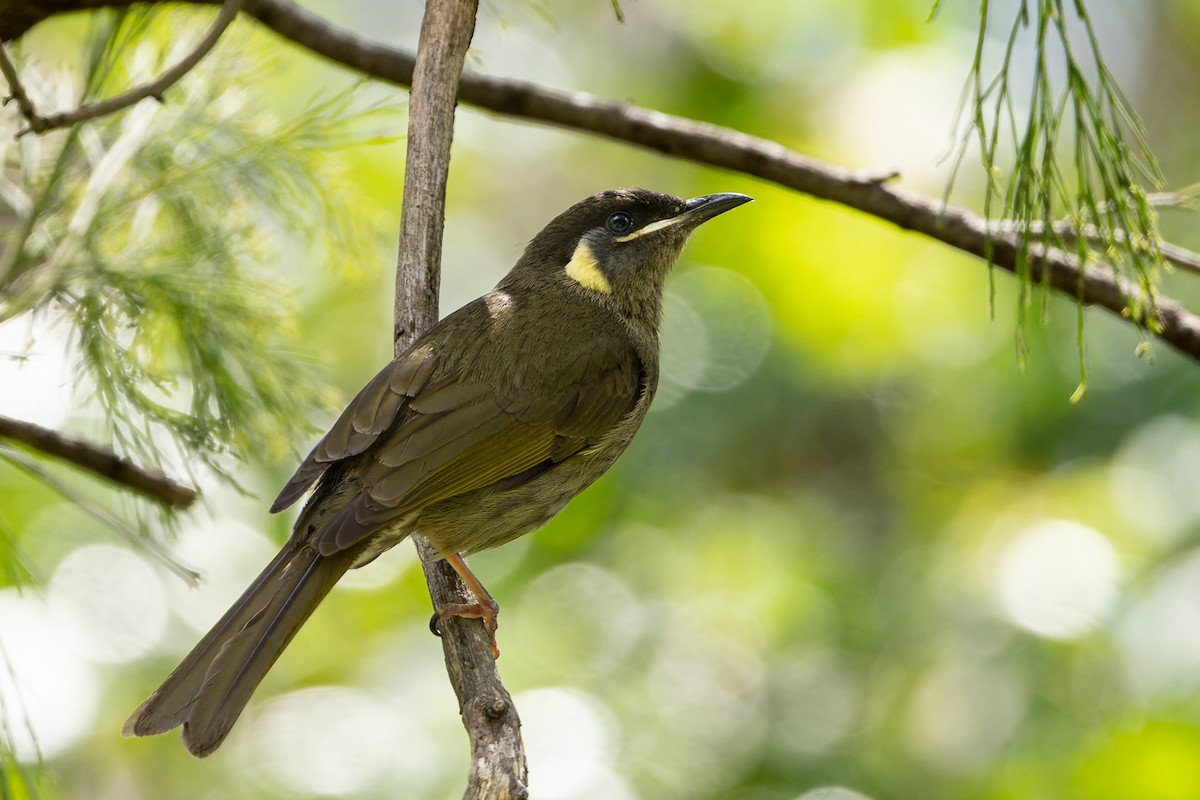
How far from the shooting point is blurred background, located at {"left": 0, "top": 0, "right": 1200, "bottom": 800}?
4.59m

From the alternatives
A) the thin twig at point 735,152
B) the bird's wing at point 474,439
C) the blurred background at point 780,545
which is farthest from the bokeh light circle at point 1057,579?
the bird's wing at point 474,439

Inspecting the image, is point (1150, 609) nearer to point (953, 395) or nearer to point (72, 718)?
point (953, 395)

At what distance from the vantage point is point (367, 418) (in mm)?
3396

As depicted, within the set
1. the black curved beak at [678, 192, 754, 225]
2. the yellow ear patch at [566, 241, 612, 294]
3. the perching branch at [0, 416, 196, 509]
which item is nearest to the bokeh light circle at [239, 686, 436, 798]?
the yellow ear patch at [566, 241, 612, 294]

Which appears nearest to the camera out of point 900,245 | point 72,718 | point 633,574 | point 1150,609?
point 1150,609

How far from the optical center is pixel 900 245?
603 cm

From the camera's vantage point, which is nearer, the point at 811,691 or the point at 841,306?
the point at 811,691

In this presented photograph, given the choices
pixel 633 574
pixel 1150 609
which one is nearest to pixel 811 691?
pixel 633 574

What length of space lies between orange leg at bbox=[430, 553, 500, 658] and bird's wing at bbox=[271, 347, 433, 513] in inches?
16.2

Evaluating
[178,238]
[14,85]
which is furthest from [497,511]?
[14,85]

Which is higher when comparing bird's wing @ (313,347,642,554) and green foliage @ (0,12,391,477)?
green foliage @ (0,12,391,477)

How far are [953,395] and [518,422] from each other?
3124mm

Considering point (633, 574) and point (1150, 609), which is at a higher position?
point (633, 574)

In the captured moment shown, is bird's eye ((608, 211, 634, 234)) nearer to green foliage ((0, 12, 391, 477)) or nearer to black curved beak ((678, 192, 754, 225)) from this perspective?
black curved beak ((678, 192, 754, 225))
